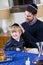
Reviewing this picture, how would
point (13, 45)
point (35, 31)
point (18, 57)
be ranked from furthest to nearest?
point (35, 31) → point (13, 45) → point (18, 57)

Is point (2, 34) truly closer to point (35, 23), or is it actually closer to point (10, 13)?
point (10, 13)

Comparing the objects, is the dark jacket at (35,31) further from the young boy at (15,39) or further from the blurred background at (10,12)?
the blurred background at (10,12)

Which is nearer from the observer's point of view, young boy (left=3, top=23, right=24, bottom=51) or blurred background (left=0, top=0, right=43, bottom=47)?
young boy (left=3, top=23, right=24, bottom=51)

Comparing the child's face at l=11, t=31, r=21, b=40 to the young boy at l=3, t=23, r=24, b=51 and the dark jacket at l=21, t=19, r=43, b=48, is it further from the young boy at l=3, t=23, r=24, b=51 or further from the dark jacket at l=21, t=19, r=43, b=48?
the dark jacket at l=21, t=19, r=43, b=48

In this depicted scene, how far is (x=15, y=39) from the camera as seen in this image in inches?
116

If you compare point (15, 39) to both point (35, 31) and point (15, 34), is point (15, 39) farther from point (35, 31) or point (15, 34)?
point (35, 31)

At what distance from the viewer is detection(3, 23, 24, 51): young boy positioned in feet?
9.36

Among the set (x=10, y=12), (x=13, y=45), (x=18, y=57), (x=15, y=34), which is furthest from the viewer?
(x=10, y=12)

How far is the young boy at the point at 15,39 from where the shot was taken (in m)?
2.85

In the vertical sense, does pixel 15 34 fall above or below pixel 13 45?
above

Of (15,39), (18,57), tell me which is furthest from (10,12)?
(18,57)

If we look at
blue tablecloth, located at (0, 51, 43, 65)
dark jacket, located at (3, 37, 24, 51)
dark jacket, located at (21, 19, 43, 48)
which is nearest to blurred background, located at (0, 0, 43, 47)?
dark jacket, located at (21, 19, 43, 48)

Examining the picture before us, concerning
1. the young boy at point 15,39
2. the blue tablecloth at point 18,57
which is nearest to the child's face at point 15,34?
the young boy at point 15,39

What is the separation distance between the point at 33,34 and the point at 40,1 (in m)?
1.27
